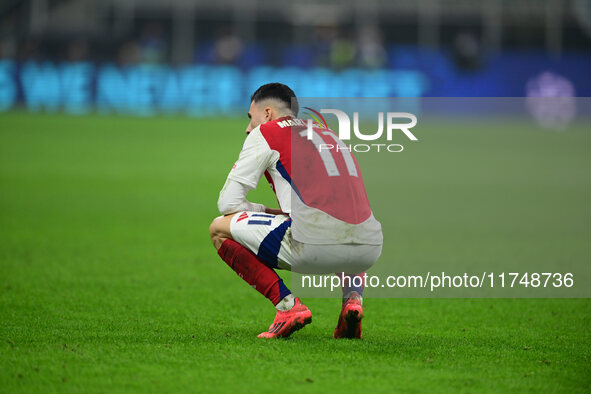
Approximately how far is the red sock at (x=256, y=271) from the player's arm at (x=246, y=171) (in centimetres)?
26

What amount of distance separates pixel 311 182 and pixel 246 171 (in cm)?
40

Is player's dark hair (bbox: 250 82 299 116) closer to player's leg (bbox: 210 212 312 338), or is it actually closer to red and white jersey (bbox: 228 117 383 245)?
red and white jersey (bbox: 228 117 383 245)

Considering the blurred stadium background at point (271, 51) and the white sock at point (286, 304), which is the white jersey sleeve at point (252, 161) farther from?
the blurred stadium background at point (271, 51)

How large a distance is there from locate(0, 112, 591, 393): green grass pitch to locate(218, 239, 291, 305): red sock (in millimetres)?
322

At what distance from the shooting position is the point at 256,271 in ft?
16.8

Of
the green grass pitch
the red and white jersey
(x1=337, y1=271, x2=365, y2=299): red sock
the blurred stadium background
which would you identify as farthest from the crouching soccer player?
the blurred stadium background

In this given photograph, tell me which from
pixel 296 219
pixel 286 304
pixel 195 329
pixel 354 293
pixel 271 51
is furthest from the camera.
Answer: pixel 271 51

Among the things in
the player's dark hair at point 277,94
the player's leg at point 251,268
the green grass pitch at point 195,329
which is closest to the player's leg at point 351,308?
the green grass pitch at point 195,329

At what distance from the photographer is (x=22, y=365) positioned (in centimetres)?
438

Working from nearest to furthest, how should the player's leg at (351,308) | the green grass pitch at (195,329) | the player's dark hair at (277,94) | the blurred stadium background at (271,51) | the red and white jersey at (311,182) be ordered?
the green grass pitch at (195,329) → the red and white jersey at (311,182) → the player's leg at (351,308) → the player's dark hair at (277,94) → the blurred stadium background at (271,51)

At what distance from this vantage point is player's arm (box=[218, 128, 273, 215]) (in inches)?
197

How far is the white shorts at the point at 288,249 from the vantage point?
4.97m

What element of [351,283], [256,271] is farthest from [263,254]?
[351,283]

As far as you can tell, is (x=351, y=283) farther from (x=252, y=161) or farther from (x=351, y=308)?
(x=252, y=161)
